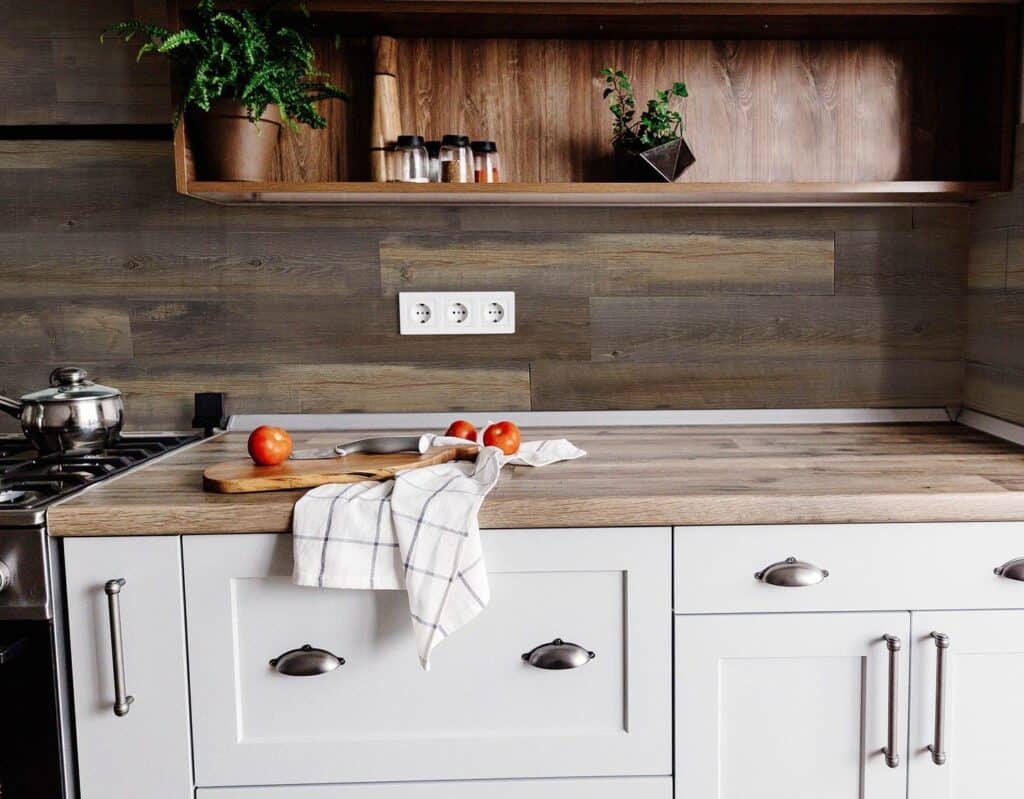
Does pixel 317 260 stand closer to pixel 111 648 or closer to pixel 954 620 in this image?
pixel 111 648

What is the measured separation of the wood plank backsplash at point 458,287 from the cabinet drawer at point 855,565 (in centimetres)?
67

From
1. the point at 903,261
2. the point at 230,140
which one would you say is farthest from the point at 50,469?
the point at 903,261

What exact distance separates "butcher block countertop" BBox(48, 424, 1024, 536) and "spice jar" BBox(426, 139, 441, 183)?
0.63m

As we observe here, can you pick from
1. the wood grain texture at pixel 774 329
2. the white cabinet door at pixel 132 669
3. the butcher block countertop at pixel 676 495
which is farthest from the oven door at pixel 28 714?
the wood grain texture at pixel 774 329

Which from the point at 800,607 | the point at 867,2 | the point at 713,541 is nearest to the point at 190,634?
the point at 713,541

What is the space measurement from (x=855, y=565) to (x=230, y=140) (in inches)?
51.3

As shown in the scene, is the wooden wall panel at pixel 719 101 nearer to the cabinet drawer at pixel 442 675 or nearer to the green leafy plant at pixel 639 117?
the green leafy plant at pixel 639 117

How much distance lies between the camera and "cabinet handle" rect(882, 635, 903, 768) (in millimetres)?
1318

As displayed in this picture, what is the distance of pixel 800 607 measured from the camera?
1.34 meters

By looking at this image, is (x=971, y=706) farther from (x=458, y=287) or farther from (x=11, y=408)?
(x=11, y=408)

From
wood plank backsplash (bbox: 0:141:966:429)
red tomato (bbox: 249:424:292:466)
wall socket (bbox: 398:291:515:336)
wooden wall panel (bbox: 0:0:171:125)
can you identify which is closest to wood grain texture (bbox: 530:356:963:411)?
wood plank backsplash (bbox: 0:141:966:429)

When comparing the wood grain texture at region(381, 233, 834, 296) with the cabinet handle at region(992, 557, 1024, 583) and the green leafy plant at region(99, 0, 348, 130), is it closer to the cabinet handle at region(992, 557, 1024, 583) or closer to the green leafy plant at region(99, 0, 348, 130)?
the green leafy plant at region(99, 0, 348, 130)

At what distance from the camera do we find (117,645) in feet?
4.21

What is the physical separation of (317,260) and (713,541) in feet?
3.48
